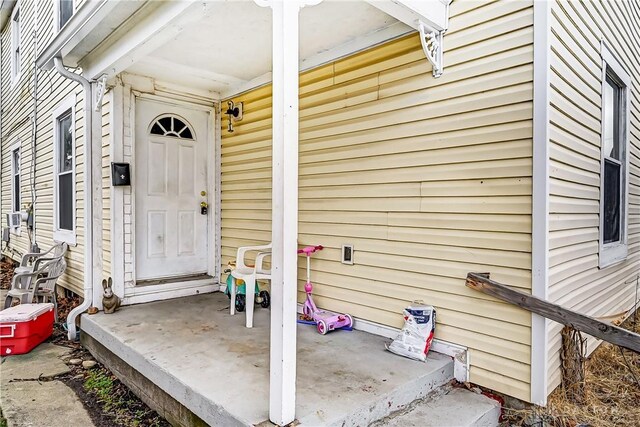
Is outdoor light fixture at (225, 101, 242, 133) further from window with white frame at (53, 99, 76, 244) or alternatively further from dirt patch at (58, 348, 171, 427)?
dirt patch at (58, 348, 171, 427)

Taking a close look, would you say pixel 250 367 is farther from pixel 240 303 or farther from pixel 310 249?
pixel 240 303

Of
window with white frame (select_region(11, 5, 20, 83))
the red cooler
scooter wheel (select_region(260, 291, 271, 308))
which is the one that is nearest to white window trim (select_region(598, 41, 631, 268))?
scooter wheel (select_region(260, 291, 271, 308))

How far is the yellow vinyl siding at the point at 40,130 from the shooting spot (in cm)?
493

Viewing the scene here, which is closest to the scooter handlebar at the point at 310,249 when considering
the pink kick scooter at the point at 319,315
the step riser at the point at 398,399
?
the pink kick scooter at the point at 319,315

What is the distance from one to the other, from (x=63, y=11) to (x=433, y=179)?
19.0 ft

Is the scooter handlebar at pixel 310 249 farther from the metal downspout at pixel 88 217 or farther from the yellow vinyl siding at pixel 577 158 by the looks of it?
the metal downspout at pixel 88 217

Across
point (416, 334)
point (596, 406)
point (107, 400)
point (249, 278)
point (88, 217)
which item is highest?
point (88, 217)

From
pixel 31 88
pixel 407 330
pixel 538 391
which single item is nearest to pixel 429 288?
pixel 407 330

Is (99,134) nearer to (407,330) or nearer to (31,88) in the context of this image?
(407,330)

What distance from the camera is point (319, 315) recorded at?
339 centimetres

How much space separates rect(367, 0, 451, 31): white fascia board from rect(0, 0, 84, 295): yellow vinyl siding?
4030mm

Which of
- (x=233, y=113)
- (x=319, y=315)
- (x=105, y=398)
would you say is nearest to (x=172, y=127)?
(x=233, y=113)

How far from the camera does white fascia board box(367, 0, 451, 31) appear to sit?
2.37m

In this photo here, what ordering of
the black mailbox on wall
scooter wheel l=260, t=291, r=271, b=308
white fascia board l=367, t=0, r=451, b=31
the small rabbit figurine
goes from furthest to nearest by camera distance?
1. scooter wheel l=260, t=291, r=271, b=308
2. the black mailbox on wall
3. the small rabbit figurine
4. white fascia board l=367, t=0, r=451, b=31
